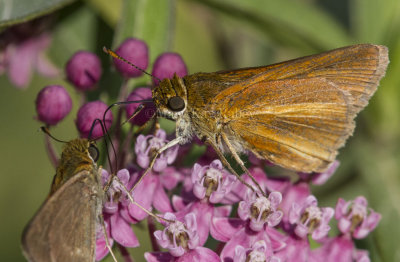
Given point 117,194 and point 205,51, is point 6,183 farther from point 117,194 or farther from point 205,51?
point 117,194

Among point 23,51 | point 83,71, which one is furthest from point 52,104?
point 23,51

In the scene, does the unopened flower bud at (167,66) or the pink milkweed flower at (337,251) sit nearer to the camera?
the pink milkweed flower at (337,251)

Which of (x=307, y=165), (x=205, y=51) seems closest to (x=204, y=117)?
(x=307, y=165)

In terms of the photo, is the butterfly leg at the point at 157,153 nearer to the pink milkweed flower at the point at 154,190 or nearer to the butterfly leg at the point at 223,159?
the pink milkweed flower at the point at 154,190

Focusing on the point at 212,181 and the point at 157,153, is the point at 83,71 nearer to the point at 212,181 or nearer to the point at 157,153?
the point at 157,153

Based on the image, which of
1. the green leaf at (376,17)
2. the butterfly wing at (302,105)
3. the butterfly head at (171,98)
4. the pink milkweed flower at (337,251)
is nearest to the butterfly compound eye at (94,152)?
the butterfly head at (171,98)

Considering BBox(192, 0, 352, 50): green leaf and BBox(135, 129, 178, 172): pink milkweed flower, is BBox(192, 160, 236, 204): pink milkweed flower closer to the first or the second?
BBox(135, 129, 178, 172): pink milkweed flower
